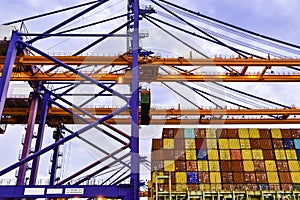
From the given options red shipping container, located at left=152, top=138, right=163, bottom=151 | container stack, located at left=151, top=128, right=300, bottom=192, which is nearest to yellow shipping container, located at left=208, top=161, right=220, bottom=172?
container stack, located at left=151, top=128, right=300, bottom=192

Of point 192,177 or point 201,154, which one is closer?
point 192,177

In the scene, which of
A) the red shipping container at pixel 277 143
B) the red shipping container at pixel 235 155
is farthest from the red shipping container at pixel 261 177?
the red shipping container at pixel 277 143

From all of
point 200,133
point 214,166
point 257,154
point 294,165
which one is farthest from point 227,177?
point 294,165

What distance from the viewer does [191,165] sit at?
60.6 ft

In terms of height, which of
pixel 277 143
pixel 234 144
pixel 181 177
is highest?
pixel 277 143

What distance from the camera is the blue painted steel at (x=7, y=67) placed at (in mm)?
10945

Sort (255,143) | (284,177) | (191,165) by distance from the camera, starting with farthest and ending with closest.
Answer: (255,143) → (284,177) → (191,165)

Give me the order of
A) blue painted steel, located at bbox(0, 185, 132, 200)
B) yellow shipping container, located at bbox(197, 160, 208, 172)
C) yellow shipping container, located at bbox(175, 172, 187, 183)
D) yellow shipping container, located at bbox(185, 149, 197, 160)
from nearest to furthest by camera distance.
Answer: blue painted steel, located at bbox(0, 185, 132, 200) → yellow shipping container, located at bbox(175, 172, 187, 183) → yellow shipping container, located at bbox(197, 160, 208, 172) → yellow shipping container, located at bbox(185, 149, 197, 160)

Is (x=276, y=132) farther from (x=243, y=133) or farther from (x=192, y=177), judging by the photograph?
(x=192, y=177)

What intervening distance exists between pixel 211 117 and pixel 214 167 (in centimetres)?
332

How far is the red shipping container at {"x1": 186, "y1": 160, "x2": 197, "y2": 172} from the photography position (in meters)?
18.3

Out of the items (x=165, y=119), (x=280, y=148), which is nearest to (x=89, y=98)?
(x=165, y=119)

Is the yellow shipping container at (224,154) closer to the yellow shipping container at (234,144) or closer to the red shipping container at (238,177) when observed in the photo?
the yellow shipping container at (234,144)

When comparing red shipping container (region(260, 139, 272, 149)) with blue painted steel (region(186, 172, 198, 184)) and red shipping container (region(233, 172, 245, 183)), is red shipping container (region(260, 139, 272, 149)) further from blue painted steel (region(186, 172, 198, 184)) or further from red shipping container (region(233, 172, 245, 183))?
blue painted steel (region(186, 172, 198, 184))
